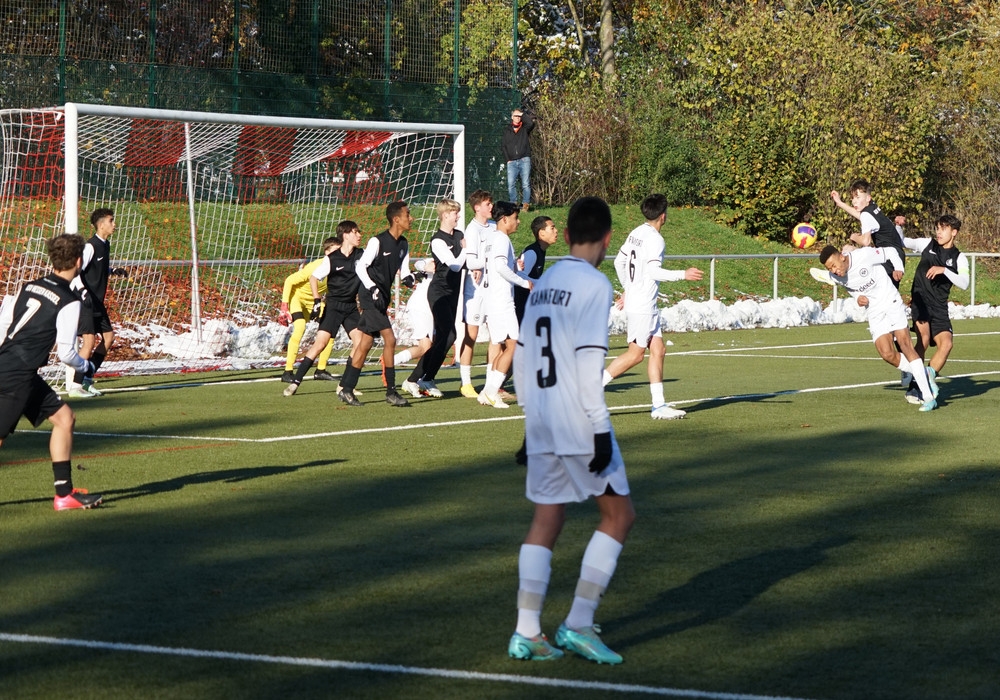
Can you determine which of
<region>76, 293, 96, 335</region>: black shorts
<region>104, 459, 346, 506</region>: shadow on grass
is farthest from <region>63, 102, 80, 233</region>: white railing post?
<region>104, 459, 346, 506</region>: shadow on grass

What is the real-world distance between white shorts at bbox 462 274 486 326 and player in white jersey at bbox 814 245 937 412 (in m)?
3.47

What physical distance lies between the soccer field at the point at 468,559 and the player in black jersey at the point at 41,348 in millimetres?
559

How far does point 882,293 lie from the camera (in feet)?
44.2

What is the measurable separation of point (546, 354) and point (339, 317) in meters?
10.2

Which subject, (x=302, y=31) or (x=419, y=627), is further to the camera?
(x=302, y=31)

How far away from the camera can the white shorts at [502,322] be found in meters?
13.8

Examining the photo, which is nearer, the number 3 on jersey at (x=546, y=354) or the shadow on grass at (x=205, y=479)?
the number 3 on jersey at (x=546, y=354)

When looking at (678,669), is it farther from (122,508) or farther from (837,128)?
(837,128)

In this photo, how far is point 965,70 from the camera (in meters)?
41.3

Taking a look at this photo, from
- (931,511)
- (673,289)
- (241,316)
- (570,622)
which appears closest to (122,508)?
(570,622)

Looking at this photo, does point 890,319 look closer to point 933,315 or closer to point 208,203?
point 933,315

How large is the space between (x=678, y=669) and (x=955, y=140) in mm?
35412

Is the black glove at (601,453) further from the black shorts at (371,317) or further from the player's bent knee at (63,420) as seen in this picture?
the black shorts at (371,317)

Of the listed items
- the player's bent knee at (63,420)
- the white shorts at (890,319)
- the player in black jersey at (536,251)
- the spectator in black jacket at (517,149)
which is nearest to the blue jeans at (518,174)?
the spectator in black jacket at (517,149)
